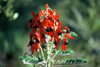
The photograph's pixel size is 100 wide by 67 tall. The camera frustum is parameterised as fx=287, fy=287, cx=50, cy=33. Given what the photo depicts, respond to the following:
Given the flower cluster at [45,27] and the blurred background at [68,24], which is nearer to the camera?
the flower cluster at [45,27]

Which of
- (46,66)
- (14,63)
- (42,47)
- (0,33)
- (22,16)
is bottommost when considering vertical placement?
(46,66)

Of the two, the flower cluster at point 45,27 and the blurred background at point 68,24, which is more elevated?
the blurred background at point 68,24

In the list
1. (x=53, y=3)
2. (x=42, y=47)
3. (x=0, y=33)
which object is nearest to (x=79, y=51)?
(x=53, y=3)

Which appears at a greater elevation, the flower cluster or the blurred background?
the blurred background

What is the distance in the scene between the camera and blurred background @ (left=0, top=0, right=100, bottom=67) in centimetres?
533

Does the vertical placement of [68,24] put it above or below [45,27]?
above

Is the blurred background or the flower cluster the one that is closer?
the flower cluster

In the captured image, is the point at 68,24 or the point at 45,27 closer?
the point at 45,27

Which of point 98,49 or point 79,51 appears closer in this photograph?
point 98,49

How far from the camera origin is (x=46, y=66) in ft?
6.88

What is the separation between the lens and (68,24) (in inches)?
243

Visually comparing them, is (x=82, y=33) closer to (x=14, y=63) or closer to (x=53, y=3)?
(x=53, y=3)

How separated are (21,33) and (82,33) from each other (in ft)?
4.16

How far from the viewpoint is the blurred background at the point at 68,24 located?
5.33m
